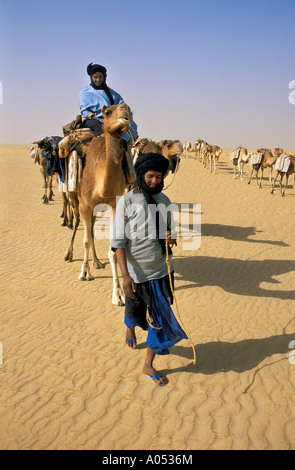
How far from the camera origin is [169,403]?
11.2 ft

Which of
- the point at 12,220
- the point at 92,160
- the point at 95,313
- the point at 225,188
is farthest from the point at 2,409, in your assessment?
the point at 225,188

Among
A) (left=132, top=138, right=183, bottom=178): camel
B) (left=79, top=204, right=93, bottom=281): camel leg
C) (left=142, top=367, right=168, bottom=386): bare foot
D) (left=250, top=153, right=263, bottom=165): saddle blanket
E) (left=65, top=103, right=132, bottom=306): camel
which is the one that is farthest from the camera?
(left=250, top=153, right=263, bottom=165): saddle blanket

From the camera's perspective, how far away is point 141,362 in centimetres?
410

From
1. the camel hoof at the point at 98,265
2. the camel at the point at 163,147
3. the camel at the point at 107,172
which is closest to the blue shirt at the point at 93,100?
the camel at the point at 107,172

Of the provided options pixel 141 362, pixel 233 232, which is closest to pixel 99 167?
pixel 141 362

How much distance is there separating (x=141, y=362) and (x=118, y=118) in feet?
10.6

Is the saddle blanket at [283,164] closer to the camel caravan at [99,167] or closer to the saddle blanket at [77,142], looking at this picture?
the camel caravan at [99,167]

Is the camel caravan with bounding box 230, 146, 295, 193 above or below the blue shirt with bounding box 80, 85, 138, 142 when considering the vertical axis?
below

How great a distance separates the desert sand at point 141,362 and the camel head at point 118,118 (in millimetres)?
2757

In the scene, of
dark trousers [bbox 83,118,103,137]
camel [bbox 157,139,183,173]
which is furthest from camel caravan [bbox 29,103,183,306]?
camel [bbox 157,139,183,173]

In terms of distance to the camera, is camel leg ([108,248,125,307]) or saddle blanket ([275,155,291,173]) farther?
saddle blanket ([275,155,291,173])

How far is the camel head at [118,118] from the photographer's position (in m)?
4.73

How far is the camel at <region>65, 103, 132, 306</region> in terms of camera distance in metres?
4.94

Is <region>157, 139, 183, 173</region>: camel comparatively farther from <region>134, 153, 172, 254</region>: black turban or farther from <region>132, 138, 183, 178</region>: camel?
<region>134, 153, 172, 254</region>: black turban
